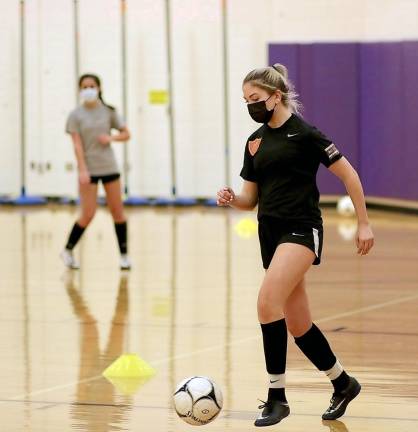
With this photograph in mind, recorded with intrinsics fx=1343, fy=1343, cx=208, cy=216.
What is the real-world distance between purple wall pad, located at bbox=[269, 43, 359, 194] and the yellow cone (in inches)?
542

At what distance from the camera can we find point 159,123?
75.6ft

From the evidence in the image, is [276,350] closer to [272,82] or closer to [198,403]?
[198,403]

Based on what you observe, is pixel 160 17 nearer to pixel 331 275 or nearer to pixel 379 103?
pixel 379 103

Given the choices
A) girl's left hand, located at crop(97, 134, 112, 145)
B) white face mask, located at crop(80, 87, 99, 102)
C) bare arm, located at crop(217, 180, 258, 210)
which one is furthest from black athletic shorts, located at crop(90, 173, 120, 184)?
bare arm, located at crop(217, 180, 258, 210)

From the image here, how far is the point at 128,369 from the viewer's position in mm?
8305

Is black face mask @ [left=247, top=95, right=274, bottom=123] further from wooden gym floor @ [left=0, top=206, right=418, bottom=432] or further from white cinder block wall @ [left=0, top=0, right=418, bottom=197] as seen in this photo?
white cinder block wall @ [left=0, top=0, right=418, bottom=197]

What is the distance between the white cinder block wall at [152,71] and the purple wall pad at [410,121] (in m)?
1.75

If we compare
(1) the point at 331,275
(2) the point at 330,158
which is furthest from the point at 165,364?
(1) the point at 331,275

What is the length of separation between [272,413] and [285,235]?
3.01ft

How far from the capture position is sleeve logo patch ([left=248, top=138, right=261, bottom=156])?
7.09 meters

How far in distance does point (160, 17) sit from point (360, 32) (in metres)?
3.44

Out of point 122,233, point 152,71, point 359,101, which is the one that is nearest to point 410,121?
point 359,101

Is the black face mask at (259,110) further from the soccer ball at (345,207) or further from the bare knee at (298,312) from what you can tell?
the soccer ball at (345,207)

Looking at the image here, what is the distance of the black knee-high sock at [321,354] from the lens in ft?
23.1
